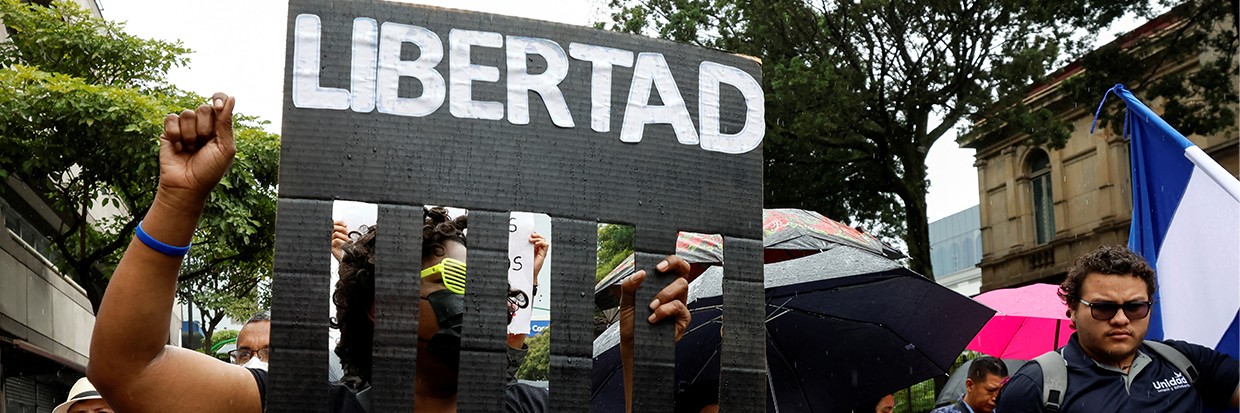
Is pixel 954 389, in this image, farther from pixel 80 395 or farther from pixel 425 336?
pixel 425 336

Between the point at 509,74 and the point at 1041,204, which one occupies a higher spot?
the point at 1041,204

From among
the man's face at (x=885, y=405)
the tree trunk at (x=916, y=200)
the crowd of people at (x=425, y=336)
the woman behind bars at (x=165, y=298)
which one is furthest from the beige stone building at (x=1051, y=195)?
the woman behind bars at (x=165, y=298)

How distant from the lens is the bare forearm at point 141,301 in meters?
2.30

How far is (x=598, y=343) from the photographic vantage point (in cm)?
636

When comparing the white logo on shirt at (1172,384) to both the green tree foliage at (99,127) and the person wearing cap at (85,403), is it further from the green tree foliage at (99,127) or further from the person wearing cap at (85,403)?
the green tree foliage at (99,127)

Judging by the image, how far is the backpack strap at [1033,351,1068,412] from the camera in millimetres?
3746

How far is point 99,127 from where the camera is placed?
15.4 metres

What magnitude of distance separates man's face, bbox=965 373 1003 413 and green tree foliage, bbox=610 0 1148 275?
11999 millimetres

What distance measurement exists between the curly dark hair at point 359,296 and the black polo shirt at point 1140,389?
6.16 ft

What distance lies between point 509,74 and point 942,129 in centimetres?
1859

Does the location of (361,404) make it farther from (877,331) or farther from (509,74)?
(877,331)

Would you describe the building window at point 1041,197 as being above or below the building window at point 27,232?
above

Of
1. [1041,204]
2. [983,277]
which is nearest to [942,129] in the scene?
[1041,204]

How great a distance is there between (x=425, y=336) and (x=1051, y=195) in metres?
30.8
